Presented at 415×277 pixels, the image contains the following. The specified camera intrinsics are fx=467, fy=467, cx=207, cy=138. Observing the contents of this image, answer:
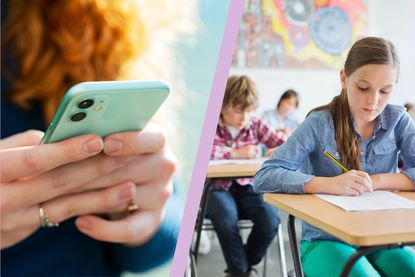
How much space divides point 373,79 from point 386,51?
54 mm

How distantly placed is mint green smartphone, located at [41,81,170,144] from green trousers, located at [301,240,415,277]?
0.46 metres

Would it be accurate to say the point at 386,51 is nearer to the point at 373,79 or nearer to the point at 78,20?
the point at 373,79

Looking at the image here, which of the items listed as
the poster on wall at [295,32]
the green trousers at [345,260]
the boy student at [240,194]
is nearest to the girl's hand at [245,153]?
the boy student at [240,194]

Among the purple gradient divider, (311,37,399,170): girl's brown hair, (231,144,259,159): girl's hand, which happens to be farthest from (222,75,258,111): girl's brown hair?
the purple gradient divider

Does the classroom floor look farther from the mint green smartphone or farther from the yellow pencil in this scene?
the mint green smartphone

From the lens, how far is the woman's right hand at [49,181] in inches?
17.5

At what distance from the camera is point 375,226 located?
65 cm

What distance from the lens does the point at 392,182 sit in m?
0.88

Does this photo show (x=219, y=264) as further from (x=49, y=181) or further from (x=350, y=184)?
(x=49, y=181)

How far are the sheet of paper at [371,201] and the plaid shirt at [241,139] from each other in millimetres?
568

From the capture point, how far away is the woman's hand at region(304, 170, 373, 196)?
83 cm

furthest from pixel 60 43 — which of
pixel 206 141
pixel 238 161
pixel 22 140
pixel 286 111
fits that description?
pixel 286 111

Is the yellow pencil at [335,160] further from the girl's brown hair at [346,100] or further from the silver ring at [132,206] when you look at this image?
the silver ring at [132,206]

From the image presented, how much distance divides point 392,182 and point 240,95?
658 millimetres
